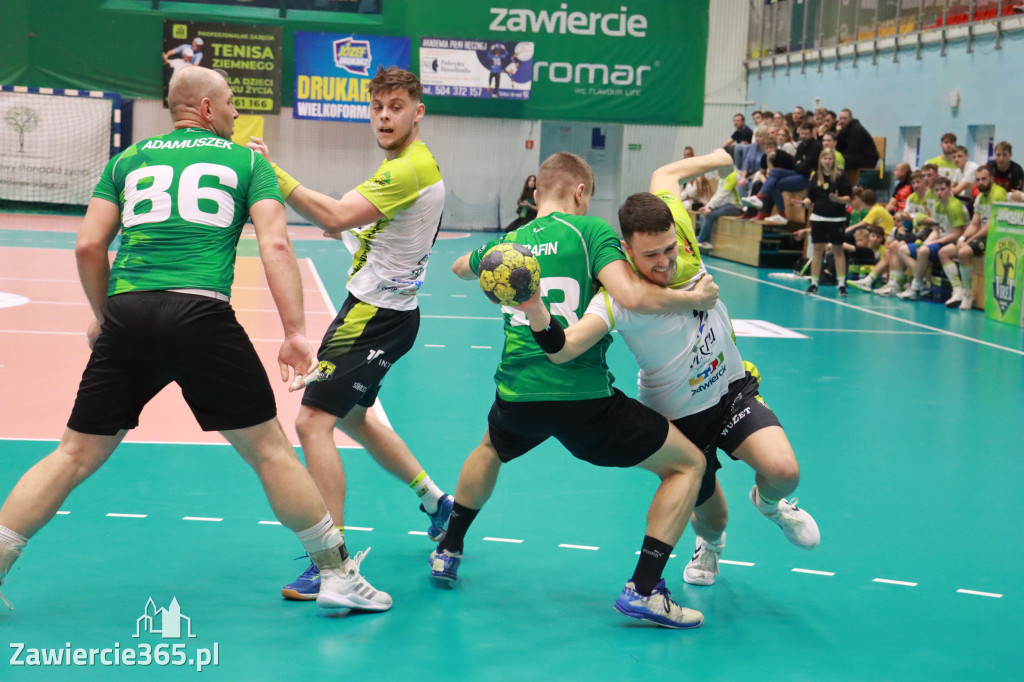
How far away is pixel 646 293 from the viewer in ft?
13.1

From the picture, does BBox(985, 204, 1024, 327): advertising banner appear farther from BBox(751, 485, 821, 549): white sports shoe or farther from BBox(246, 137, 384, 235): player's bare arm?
BBox(246, 137, 384, 235): player's bare arm

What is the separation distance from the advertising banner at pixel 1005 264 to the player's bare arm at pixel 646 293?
10.6 metres

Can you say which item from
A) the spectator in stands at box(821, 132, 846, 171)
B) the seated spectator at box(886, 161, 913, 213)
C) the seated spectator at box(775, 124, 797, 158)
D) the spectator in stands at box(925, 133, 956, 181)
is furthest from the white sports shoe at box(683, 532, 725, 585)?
the seated spectator at box(775, 124, 797, 158)

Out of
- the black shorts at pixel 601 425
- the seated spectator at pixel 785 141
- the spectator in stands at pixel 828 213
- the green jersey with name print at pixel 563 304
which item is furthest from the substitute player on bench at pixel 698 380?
the seated spectator at pixel 785 141

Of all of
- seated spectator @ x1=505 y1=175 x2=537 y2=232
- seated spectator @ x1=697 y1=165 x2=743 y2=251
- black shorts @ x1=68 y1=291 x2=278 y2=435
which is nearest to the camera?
black shorts @ x1=68 y1=291 x2=278 y2=435

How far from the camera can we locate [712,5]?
2792cm

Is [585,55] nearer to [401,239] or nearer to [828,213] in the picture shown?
[828,213]

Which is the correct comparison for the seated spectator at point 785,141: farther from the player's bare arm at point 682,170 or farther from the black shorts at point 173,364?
the black shorts at point 173,364

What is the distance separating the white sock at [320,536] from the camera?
13.1 feet

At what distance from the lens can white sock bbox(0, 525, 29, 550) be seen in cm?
381

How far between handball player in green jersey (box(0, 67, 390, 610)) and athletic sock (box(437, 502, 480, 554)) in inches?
28.8

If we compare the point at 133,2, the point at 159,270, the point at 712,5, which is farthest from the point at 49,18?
the point at 159,270

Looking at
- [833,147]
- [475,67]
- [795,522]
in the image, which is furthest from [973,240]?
[475,67]

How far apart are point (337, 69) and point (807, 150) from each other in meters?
11.9
